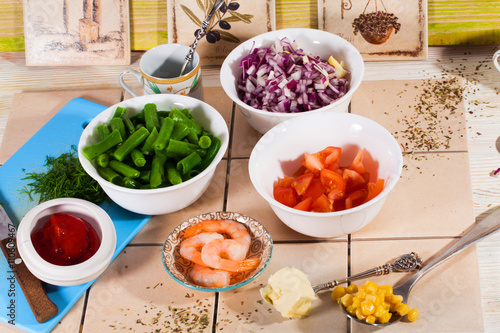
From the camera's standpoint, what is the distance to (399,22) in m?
2.22

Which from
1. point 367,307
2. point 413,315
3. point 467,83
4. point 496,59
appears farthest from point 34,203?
point 496,59

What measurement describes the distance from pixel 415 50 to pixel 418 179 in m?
0.66

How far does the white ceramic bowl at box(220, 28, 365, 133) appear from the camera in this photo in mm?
1811

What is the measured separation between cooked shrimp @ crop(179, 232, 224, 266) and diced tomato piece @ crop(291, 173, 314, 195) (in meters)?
0.26

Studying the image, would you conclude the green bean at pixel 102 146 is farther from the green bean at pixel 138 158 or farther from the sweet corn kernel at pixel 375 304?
the sweet corn kernel at pixel 375 304

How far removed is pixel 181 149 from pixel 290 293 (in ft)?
1.77

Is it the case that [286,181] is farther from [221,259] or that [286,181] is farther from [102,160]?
[102,160]

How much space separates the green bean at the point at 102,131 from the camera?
5.65ft

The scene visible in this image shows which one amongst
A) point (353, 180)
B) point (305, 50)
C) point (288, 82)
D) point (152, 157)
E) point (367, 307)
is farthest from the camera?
point (305, 50)

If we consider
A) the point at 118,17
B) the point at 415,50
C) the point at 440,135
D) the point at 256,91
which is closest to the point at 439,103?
the point at 440,135

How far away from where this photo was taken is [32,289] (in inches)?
60.9

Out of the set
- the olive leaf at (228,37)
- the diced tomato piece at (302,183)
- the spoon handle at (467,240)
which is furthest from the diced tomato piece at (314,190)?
the olive leaf at (228,37)

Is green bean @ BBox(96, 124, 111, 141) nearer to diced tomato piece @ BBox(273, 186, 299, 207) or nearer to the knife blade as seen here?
the knife blade

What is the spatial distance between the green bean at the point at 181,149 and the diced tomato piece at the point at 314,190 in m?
0.34
